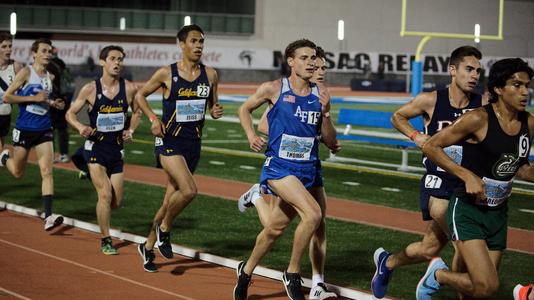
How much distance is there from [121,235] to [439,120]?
16.4 feet

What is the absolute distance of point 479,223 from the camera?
730cm

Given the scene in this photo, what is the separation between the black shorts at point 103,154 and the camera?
448 inches

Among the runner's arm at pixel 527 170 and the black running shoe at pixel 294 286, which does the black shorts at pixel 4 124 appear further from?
the runner's arm at pixel 527 170

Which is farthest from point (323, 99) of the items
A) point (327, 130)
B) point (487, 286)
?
point (487, 286)

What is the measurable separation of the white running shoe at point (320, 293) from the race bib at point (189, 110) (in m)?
2.44

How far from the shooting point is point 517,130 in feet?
23.7

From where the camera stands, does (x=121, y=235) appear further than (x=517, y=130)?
Yes

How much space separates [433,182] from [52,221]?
5725 mm

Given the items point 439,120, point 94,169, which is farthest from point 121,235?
point 439,120

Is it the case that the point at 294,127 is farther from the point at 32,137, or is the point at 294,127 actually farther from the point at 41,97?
the point at 32,137

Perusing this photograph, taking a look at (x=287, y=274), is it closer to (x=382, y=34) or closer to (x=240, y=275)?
(x=240, y=275)

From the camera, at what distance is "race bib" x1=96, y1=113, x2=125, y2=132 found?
11391 millimetres

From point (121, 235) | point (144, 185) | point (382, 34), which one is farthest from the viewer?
point (382, 34)

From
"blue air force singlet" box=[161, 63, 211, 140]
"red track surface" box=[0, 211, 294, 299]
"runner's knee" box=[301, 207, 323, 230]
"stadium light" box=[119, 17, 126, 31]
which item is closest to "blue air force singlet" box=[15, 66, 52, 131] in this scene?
"red track surface" box=[0, 211, 294, 299]
